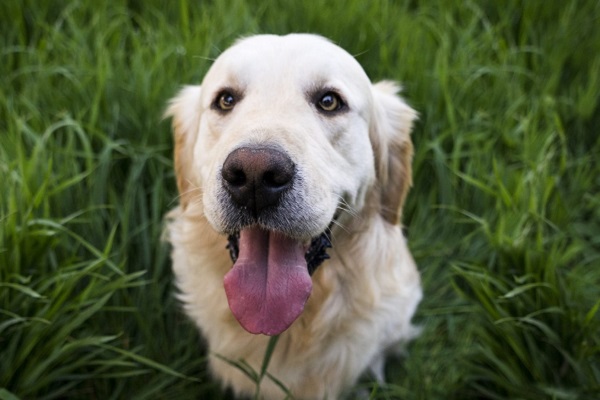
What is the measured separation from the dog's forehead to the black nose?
46 centimetres

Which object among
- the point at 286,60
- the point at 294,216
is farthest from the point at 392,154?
the point at 294,216

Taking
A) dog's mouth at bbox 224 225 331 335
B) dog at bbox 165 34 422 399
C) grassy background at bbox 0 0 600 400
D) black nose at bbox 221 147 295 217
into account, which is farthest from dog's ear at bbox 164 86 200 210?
black nose at bbox 221 147 295 217

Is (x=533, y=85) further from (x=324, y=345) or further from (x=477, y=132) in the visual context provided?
(x=324, y=345)

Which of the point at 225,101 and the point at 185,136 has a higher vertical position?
the point at 225,101

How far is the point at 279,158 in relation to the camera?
73.4 inches

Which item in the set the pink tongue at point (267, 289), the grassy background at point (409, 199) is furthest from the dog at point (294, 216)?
the grassy background at point (409, 199)

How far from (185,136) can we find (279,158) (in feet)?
2.97

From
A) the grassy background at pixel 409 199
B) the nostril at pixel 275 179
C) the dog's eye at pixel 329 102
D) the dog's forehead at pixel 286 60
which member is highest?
the dog's forehead at pixel 286 60

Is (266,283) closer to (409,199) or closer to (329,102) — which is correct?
(329,102)

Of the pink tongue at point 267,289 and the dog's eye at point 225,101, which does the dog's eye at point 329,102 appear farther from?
the pink tongue at point 267,289

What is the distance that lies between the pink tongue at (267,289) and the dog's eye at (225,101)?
18.8 inches

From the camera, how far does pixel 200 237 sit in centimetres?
249

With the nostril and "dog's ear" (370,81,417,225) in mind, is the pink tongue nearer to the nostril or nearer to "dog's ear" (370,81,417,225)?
the nostril

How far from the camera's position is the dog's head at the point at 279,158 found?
193cm
